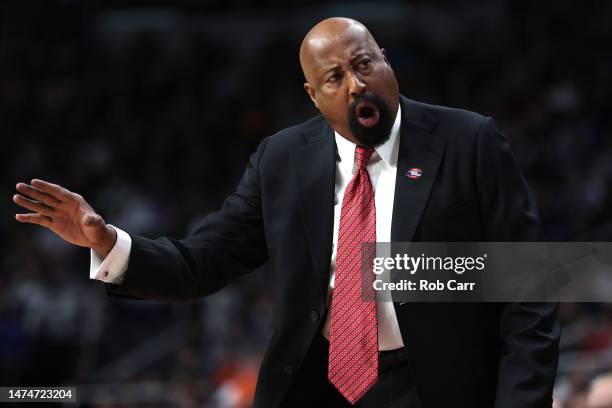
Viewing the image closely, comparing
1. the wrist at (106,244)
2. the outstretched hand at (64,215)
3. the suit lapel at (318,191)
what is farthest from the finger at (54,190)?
the suit lapel at (318,191)

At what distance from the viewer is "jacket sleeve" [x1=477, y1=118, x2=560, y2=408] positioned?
2646mm

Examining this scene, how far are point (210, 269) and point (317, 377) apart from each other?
1.62 ft

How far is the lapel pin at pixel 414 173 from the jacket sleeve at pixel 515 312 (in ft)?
0.57

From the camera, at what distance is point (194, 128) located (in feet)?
36.3

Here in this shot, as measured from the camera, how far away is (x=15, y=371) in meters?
7.61

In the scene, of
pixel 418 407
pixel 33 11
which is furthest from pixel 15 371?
pixel 33 11

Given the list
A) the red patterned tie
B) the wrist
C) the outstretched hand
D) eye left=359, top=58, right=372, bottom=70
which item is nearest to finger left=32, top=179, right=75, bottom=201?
the outstretched hand

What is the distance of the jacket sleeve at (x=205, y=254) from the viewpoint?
2.92 meters

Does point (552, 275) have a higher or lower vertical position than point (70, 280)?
higher

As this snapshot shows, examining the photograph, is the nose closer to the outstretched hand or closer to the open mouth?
the open mouth

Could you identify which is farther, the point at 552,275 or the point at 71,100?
the point at 71,100

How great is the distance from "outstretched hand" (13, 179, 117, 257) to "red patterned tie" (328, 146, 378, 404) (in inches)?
27.9

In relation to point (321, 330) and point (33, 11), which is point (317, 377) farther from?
point (33, 11)

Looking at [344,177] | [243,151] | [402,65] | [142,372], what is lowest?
[142,372]
